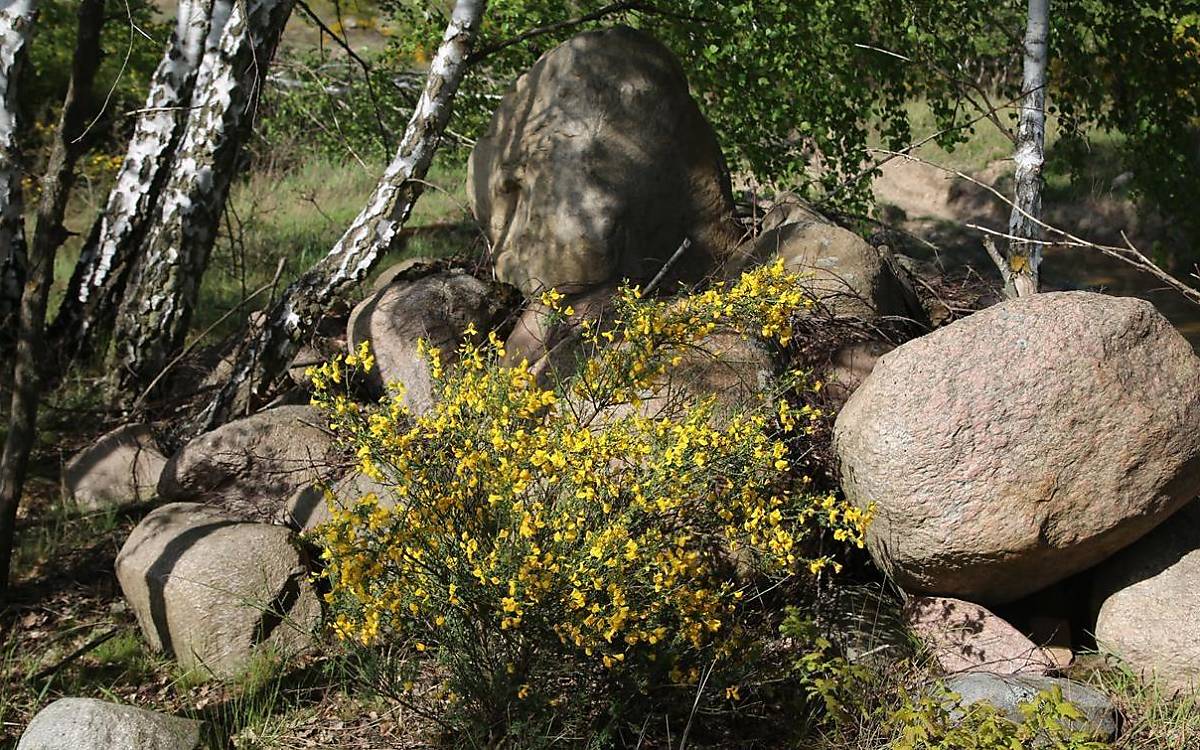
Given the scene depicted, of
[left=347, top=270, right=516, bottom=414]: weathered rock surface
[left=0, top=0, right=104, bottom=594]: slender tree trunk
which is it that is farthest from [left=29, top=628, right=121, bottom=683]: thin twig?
[left=347, top=270, right=516, bottom=414]: weathered rock surface

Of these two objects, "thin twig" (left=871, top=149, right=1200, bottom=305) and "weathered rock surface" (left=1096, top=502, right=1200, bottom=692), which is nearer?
"thin twig" (left=871, top=149, right=1200, bottom=305)

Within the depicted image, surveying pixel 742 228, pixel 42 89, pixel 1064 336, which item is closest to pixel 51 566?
pixel 742 228

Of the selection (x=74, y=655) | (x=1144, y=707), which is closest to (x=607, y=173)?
(x=74, y=655)

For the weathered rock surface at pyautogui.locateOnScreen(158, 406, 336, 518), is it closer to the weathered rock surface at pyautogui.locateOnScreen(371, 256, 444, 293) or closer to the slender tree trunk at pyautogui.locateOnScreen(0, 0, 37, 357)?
the weathered rock surface at pyautogui.locateOnScreen(371, 256, 444, 293)

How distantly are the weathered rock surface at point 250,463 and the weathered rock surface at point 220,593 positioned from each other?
60cm

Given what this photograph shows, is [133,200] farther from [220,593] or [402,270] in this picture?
[220,593]

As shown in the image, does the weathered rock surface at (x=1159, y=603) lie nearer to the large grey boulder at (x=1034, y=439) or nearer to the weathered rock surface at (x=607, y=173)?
the large grey boulder at (x=1034, y=439)

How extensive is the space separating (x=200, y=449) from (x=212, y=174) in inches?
67.4

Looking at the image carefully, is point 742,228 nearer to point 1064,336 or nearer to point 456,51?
point 456,51

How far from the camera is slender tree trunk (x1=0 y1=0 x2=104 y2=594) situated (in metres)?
4.57

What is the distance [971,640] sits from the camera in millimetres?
4426

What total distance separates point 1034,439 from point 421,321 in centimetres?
307

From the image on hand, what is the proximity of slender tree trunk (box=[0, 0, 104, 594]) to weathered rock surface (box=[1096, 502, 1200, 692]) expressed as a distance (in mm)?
4222

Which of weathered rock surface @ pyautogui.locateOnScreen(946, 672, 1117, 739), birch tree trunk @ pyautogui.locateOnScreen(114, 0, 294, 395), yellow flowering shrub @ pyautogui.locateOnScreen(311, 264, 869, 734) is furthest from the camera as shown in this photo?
birch tree trunk @ pyautogui.locateOnScreen(114, 0, 294, 395)
